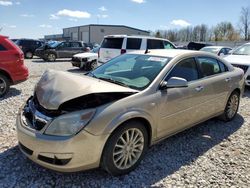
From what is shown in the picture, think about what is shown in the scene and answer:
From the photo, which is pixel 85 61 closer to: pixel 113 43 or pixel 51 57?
pixel 113 43

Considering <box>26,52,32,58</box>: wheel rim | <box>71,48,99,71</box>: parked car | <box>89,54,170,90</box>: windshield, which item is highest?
<box>26,52,32,58</box>: wheel rim

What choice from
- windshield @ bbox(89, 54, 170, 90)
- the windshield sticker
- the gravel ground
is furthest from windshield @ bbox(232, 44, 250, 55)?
the windshield sticker

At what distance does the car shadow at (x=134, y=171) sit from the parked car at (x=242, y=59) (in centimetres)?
487

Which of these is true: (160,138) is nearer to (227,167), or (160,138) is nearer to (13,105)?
(227,167)

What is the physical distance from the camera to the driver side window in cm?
404

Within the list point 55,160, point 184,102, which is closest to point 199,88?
point 184,102

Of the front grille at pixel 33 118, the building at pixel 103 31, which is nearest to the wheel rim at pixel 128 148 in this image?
the front grille at pixel 33 118

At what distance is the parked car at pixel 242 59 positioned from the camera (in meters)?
8.90

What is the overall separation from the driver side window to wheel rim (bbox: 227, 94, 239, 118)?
4.92 ft

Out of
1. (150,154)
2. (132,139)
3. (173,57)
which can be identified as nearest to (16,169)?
(132,139)

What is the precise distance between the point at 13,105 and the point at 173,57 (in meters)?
4.26

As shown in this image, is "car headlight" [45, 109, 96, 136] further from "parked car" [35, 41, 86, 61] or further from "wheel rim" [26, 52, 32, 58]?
"wheel rim" [26, 52, 32, 58]

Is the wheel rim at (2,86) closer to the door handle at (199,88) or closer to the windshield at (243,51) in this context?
the door handle at (199,88)

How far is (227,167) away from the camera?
12.5 feet
